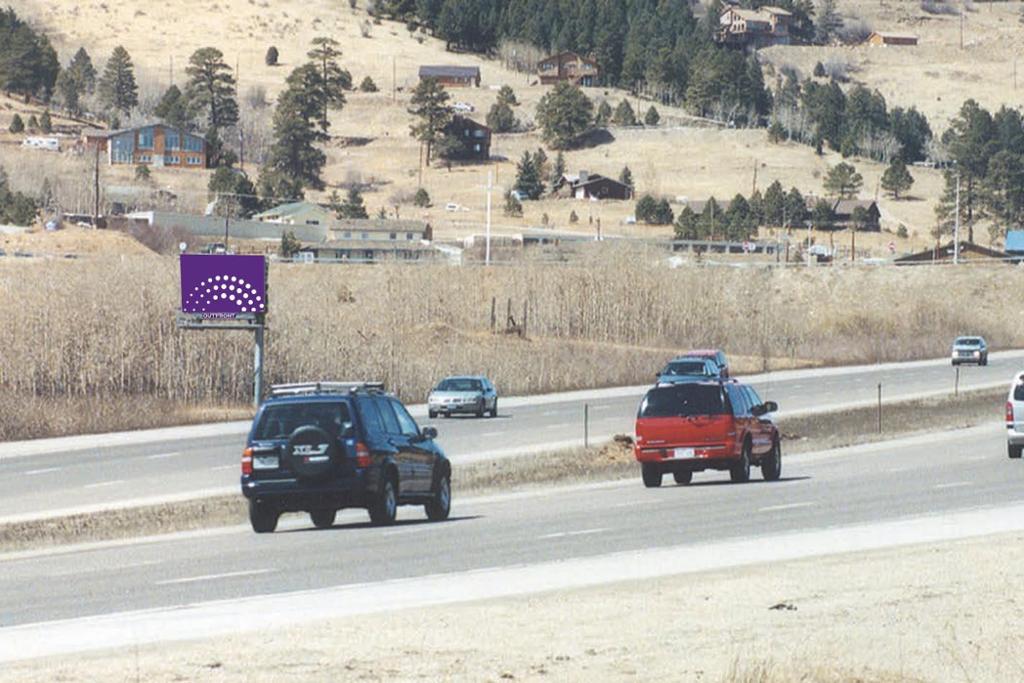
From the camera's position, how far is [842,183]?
167 metres

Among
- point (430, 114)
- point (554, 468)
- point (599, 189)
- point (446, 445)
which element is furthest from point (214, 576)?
point (430, 114)

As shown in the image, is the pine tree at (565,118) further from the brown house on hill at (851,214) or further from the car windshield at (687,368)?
the car windshield at (687,368)

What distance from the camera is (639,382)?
77625 millimetres

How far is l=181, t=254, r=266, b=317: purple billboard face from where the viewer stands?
2275 inches

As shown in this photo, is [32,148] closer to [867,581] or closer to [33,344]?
[33,344]

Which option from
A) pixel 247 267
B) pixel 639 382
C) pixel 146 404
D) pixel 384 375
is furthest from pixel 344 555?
pixel 639 382

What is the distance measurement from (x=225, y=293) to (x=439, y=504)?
30769 mm

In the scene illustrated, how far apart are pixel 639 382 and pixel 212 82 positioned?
124898mm

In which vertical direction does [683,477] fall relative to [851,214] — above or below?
below

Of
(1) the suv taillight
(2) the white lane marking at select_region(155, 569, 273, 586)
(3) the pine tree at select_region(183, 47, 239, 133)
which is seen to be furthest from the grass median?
(3) the pine tree at select_region(183, 47, 239, 133)

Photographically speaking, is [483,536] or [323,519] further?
[323,519]

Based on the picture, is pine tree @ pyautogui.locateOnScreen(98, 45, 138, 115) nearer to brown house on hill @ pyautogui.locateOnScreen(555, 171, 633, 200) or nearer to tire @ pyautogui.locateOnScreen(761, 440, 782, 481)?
brown house on hill @ pyautogui.locateOnScreen(555, 171, 633, 200)

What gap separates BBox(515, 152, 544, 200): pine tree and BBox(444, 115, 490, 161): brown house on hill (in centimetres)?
1204

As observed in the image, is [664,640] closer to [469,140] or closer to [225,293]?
[225,293]
